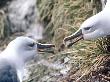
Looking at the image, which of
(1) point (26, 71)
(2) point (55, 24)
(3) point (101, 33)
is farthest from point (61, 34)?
(3) point (101, 33)

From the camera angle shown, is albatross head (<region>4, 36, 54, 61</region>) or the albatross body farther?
albatross head (<region>4, 36, 54, 61</region>)

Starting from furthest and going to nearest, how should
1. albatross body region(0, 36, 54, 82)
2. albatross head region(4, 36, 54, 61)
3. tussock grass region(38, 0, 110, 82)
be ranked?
tussock grass region(38, 0, 110, 82) < albatross head region(4, 36, 54, 61) < albatross body region(0, 36, 54, 82)

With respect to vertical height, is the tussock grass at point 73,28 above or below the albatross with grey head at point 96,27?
below

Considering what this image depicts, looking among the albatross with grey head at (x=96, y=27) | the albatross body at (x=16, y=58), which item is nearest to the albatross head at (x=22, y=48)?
the albatross body at (x=16, y=58)

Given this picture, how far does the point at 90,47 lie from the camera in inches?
178

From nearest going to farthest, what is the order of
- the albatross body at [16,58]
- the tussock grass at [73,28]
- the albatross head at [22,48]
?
the albatross body at [16,58] → the albatross head at [22,48] → the tussock grass at [73,28]

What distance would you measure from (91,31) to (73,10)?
1.31 m

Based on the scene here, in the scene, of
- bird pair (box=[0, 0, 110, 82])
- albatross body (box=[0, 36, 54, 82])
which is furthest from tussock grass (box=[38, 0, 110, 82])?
albatross body (box=[0, 36, 54, 82])

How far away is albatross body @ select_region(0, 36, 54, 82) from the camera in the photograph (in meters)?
3.94

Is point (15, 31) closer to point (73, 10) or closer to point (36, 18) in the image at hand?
point (36, 18)

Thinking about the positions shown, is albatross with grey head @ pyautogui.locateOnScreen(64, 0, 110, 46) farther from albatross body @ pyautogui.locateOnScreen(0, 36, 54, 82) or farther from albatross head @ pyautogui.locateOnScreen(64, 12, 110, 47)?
albatross body @ pyautogui.locateOnScreen(0, 36, 54, 82)

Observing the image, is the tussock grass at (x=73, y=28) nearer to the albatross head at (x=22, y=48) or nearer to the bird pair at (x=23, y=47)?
the bird pair at (x=23, y=47)

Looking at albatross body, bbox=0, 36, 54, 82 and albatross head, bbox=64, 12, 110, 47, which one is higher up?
albatross head, bbox=64, 12, 110, 47

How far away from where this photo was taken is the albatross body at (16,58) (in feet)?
12.9
